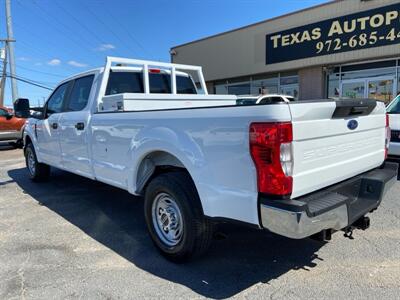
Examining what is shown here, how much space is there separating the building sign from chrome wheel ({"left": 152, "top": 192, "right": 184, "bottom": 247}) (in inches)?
551

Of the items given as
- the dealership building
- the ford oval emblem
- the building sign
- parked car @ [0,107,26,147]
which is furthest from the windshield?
parked car @ [0,107,26,147]

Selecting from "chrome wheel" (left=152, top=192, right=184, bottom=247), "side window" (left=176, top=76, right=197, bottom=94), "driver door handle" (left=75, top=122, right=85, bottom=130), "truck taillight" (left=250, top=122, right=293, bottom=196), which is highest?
"side window" (left=176, top=76, right=197, bottom=94)

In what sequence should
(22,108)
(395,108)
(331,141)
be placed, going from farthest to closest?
(395,108), (22,108), (331,141)

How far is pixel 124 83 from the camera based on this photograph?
511cm

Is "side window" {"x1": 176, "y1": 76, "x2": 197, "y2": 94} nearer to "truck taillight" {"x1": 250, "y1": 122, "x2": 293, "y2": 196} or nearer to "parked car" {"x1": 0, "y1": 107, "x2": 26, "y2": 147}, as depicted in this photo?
"truck taillight" {"x1": 250, "y1": 122, "x2": 293, "y2": 196}

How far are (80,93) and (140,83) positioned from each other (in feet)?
2.94

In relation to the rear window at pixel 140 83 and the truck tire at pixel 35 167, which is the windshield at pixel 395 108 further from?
the truck tire at pixel 35 167

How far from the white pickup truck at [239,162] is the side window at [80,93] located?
1.01ft

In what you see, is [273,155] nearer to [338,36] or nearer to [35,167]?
[35,167]

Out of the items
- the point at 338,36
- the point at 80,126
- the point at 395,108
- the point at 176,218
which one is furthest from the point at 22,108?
the point at 338,36

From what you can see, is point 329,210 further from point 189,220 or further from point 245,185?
point 189,220

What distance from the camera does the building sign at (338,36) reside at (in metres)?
14.2

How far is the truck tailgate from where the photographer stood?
2561 mm

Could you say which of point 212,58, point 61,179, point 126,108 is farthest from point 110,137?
point 212,58
